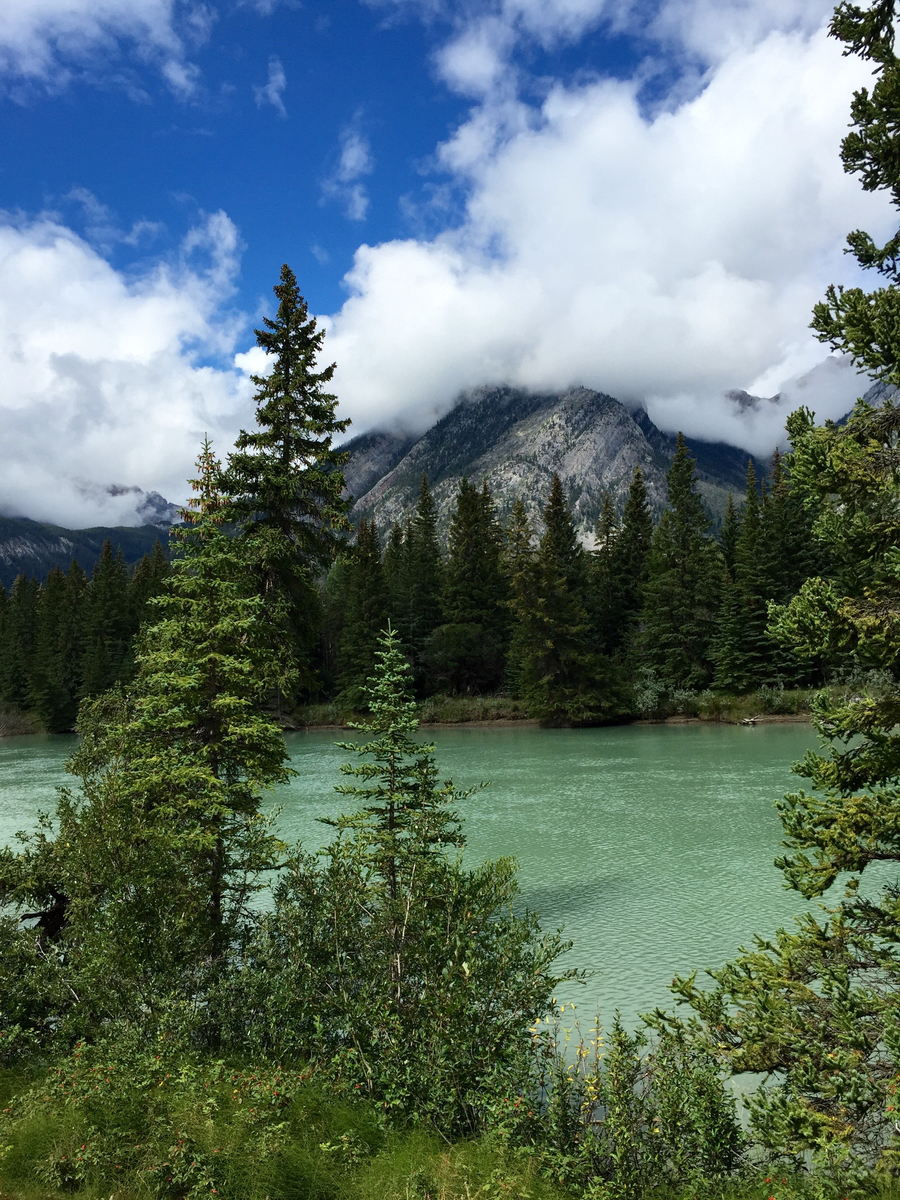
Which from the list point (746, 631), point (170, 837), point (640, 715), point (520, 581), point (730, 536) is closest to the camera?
point (170, 837)

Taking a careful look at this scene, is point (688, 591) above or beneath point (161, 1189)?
above

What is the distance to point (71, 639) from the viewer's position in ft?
237

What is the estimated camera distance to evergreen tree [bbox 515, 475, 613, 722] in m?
51.3

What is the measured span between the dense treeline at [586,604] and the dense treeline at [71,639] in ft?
63.6

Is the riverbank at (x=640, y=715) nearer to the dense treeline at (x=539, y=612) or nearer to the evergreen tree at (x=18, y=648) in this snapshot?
the dense treeline at (x=539, y=612)

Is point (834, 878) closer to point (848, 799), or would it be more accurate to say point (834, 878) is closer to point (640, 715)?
point (848, 799)

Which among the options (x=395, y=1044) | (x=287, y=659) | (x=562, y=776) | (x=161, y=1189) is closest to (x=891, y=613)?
(x=395, y=1044)

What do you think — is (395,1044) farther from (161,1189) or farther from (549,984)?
(161,1189)

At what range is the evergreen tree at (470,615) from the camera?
62.1m

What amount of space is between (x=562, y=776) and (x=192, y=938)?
23685 mm

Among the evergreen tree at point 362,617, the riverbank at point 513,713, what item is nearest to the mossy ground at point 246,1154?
the riverbank at point 513,713

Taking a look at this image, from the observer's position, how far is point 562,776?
101ft

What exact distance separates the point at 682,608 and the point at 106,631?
174 feet

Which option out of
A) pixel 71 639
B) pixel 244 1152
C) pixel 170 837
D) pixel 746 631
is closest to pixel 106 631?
pixel 71 639
